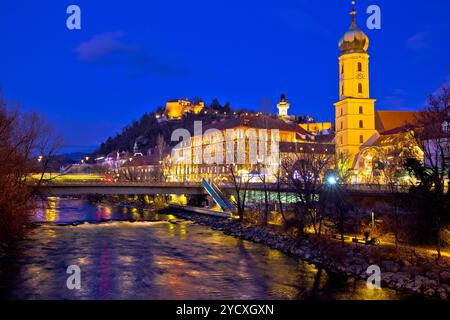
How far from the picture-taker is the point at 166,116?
186 metres

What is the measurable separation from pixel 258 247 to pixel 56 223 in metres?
25.8

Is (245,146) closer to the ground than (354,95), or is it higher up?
closer to the ground

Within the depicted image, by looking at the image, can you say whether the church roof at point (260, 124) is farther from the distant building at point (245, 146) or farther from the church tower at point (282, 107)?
the church tower at point (282, 107)

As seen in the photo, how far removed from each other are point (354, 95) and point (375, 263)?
186ft

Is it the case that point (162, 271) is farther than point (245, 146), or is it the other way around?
point (245, 146)

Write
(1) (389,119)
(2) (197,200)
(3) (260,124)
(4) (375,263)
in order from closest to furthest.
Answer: (4) (375,263), (2) (197,200), (1) (389,119), (3) (260,124)

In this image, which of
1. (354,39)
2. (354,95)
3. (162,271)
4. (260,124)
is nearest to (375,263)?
(162,271)

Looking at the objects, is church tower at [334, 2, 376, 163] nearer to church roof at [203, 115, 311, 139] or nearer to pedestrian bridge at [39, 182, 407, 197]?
church roof at [203, 115, 311, 139]

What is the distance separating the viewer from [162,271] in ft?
84.2

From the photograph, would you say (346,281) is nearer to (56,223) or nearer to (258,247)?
(258,247)

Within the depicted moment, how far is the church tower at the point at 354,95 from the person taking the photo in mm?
75562

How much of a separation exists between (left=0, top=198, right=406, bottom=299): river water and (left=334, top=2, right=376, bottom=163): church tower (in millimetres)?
44672

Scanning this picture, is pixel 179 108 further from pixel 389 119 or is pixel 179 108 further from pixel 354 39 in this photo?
pixel 354 39
